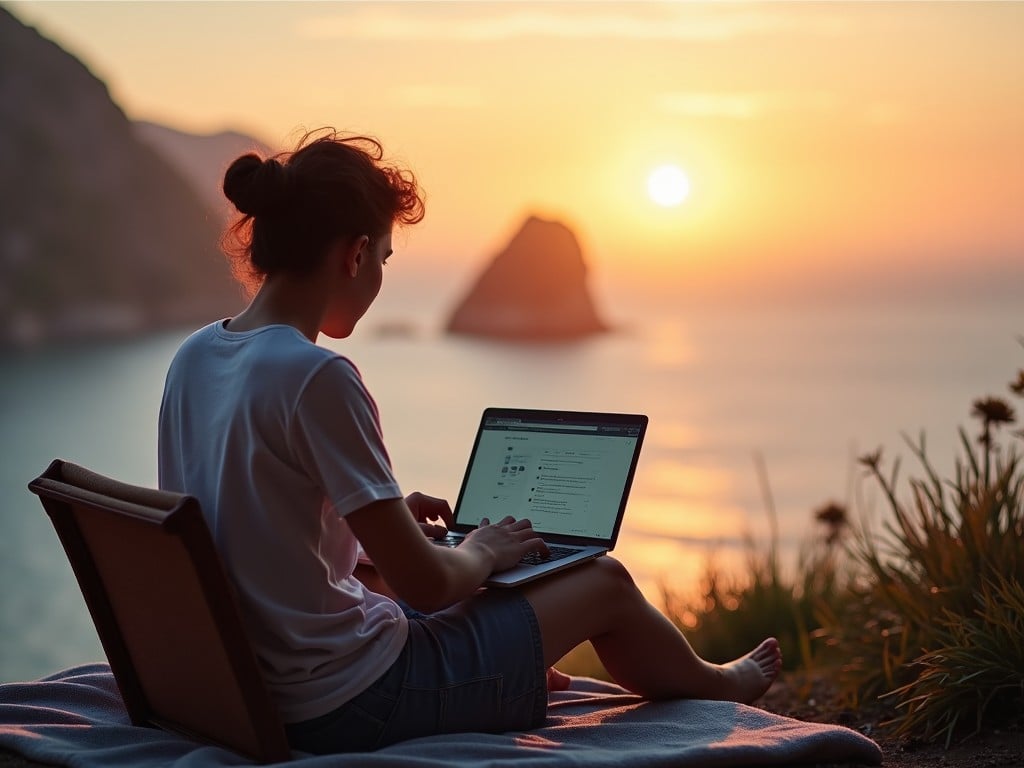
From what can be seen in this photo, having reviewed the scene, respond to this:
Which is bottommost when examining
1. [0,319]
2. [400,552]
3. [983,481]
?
[400,552]

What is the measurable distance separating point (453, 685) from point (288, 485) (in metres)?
0.52

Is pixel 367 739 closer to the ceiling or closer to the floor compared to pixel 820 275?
closer to the floor

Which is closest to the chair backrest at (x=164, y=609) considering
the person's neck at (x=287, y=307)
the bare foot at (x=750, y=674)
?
the person's neck at (x=287, y=307)

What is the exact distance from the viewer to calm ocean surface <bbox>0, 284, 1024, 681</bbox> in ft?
55.5

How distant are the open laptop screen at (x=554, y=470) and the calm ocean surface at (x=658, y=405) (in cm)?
163

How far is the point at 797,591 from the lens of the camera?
431 centimetres

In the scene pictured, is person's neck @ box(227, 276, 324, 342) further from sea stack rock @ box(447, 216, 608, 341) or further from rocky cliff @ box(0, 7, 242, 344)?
sea stack rock @ box(447, 216, 608, 341)

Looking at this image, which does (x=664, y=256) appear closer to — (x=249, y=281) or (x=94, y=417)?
(x=94, y=417)

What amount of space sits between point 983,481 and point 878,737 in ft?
2.58

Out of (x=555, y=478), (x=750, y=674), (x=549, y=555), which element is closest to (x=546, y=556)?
(x=549, y=555)

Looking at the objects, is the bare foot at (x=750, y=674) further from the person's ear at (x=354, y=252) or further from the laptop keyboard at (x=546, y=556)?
the person's ear at (x=354, y=252)

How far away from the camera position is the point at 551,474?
2469mm

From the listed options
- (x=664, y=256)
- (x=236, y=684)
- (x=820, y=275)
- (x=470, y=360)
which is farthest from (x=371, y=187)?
(x=820, y=275)

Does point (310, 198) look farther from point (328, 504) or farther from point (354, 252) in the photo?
point (328, 504)
